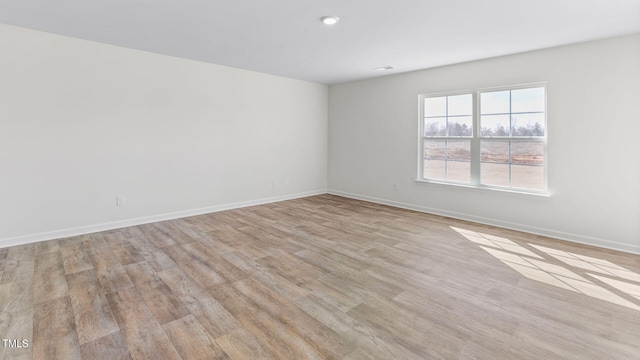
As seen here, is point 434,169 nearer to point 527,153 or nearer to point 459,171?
point 459,171

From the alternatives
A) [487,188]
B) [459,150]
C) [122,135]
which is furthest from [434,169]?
[122,135]

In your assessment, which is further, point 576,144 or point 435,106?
point 435,106

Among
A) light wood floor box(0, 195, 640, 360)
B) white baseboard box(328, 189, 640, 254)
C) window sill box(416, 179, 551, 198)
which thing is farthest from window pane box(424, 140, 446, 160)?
light wood floor box(0, 195, 640, 360)

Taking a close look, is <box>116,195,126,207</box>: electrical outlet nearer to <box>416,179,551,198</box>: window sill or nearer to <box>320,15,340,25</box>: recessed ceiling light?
<box>320,15,340,25</box>: recessed ceiling light

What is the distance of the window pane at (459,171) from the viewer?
4.56m

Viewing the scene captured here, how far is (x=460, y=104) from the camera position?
460cm

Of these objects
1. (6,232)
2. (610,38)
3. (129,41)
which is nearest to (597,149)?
(610,38)

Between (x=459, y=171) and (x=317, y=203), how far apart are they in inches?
102

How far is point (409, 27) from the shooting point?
3.06 meters

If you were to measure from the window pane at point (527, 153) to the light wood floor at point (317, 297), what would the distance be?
102 cm

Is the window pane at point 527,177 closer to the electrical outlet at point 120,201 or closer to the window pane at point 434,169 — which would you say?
the window pane at point 434,169

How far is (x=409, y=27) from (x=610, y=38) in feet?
7.70

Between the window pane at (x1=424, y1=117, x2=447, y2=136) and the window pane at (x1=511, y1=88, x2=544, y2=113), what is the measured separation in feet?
3.26

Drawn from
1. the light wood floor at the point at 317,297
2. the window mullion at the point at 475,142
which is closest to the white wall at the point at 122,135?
the light wood floor at the point at 317,297
